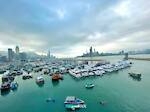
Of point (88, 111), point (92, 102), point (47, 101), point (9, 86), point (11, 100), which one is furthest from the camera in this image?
point (9, 86)

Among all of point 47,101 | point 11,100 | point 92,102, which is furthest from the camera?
point 11,100

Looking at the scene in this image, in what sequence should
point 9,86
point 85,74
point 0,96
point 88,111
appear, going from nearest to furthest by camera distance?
point 88,111 → point 0,96 → point 9,86 → point 85,74

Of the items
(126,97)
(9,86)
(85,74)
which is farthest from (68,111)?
(85,74)

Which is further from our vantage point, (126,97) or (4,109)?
(126,97)

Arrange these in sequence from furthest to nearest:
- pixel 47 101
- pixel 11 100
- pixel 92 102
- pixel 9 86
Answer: pixel 9 86 < pixel 11 100 < pixel 47 101 < pixel 92 102

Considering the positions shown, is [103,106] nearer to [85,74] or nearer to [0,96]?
[0,96]

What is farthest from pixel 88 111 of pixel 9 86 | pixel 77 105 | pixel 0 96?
pixel 9 86

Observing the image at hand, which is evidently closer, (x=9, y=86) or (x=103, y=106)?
(x=103, y=106)

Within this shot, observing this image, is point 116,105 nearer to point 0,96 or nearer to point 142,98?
point 142,98
